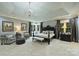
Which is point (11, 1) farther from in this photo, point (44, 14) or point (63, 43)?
point (63, 43)

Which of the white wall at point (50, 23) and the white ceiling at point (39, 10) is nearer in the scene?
the white ceiling at point (39, 10)

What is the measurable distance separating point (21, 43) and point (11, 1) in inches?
38.2

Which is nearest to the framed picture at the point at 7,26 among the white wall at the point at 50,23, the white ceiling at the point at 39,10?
the white ceiling at the point at 39,10

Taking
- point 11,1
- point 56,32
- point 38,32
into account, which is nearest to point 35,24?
point 38,32

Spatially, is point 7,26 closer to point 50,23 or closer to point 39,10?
point 39,10

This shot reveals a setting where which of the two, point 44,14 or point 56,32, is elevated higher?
point 44,14

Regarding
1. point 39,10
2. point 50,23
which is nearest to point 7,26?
point 39,10

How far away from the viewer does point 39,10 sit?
113 inches

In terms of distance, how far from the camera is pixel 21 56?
2.81 m

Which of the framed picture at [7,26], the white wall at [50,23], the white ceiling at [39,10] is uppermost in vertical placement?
the white ceiling at [39,10]

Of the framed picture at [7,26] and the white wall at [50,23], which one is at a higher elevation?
the white wall at [50,23]

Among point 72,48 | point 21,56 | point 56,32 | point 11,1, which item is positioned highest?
point 11,1

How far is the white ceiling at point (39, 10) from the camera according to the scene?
279cm

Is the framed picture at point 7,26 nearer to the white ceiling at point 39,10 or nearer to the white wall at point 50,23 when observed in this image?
the white ceiling at point 39,10
